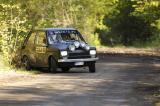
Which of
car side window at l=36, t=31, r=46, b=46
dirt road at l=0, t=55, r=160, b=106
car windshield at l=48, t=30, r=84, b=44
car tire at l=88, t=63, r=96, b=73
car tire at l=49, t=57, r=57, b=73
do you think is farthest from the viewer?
car side window at l=36, t=31, r=46, b=46

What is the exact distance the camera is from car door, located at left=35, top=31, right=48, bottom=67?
24.0m

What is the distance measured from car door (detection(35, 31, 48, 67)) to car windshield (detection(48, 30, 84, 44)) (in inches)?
12.0

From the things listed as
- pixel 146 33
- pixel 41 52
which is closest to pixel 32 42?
pixel 41 52

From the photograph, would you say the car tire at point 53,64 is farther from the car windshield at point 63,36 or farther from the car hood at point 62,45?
the car windshield at point 63,36

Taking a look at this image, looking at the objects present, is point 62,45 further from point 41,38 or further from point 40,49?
point 41,38

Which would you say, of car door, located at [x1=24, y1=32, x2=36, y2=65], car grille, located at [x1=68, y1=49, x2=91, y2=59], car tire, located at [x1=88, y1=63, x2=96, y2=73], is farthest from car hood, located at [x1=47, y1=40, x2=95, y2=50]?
car door, located at [x1=24, y1=32, x2=36, y2=65]

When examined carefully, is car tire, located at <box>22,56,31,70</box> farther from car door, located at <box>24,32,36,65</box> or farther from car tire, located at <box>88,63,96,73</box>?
car tire, located at <box>88,63,96,73</box>

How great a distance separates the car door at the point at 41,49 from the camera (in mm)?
24047

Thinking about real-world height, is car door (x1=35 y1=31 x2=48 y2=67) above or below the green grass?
above

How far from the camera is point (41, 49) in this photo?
24.3 m

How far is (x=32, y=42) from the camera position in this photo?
25.1 meters

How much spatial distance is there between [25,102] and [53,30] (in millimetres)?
11284

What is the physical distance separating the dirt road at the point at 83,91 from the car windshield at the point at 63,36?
321 centimetres

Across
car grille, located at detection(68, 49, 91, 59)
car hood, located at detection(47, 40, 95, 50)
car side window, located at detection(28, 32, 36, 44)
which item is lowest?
car grille, located at detection(68, 49, 91, 59)
